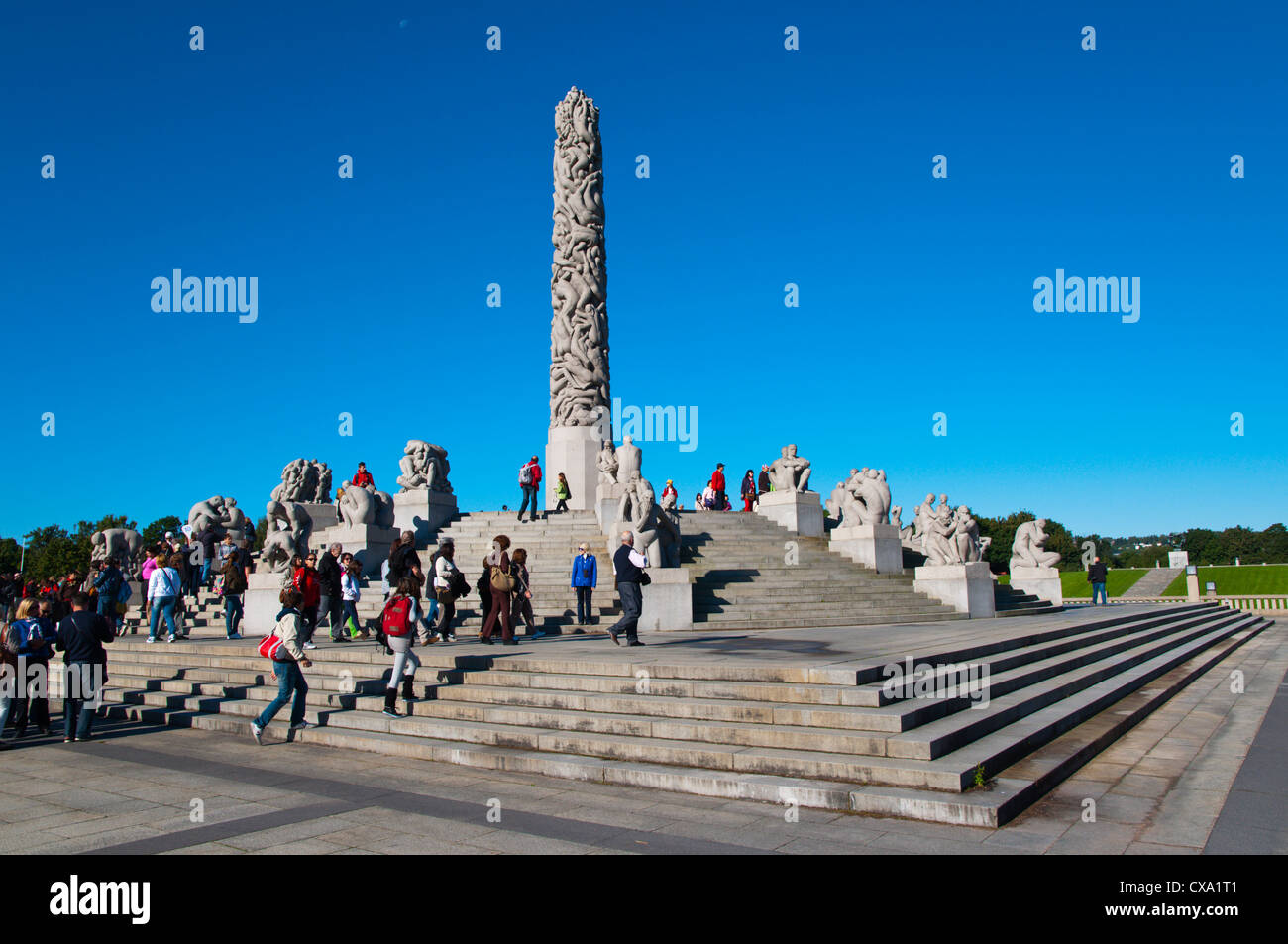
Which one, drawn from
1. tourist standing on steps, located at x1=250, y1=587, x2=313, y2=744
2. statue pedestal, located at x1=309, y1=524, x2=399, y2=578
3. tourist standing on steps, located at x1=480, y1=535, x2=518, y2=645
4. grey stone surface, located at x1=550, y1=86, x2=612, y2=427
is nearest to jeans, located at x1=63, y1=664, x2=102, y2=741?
tourist standing on steps, located at x1=250, y1=587, x2=313, y2=744

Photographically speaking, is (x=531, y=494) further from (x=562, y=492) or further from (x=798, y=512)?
(x=798, y=512)

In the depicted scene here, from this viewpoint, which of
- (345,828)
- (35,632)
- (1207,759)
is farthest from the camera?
(35,632)

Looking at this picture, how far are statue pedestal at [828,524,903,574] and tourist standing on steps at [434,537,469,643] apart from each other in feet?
36.4

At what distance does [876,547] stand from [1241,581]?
186ft

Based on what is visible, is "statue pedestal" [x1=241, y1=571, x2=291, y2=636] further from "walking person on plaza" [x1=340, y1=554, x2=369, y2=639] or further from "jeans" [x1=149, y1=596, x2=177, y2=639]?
"walking person on plaza" [x1=340, y1=554, x2=369, y2=639]

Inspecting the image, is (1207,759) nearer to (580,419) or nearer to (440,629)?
(440,629)

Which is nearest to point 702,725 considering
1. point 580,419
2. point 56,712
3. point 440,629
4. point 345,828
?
point 345,828

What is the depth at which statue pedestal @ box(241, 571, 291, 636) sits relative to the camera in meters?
17.1

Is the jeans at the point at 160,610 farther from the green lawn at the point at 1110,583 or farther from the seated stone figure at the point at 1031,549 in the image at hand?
the green lawn at the point at 1110,583

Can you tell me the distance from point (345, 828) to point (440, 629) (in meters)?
7.94

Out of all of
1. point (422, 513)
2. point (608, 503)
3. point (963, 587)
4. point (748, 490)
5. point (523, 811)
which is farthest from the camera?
point (748, 490)

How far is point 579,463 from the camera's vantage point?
3041 cm

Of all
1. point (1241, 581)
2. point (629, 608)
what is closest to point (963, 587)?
point (629, 608)
